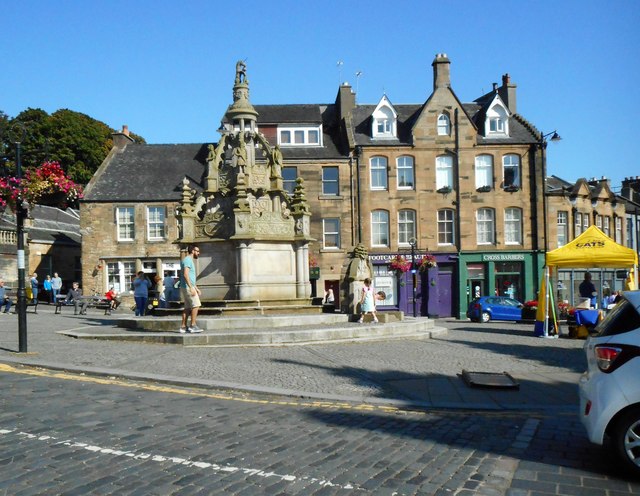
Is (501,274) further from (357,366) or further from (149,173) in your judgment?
(357,366)

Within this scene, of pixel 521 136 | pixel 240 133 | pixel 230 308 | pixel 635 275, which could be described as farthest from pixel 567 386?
pixel 521 136

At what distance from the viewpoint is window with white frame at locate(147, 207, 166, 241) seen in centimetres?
4272

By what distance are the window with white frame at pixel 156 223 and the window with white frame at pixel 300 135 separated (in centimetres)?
949

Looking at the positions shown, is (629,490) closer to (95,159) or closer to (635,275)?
(635,275)

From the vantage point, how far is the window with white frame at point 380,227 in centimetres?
4244

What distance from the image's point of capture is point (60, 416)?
746 centimetres

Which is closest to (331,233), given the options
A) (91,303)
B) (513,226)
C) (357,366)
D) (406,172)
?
(406,172)

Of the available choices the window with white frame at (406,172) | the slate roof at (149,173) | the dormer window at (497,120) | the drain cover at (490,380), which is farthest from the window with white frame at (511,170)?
the drain cover at (490,380)

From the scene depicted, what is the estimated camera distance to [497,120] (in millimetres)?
43688

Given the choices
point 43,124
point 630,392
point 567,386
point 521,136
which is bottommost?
point 567,386

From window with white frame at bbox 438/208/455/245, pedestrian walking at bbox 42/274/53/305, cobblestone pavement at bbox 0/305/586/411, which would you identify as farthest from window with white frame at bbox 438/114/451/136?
cobblestone pavement at bbox 0/305/586/411

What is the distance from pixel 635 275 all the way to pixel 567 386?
1059 centimetres

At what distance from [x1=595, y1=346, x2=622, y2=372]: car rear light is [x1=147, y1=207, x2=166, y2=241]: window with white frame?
39.4 meters

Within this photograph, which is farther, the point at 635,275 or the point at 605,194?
the point at 605,194
